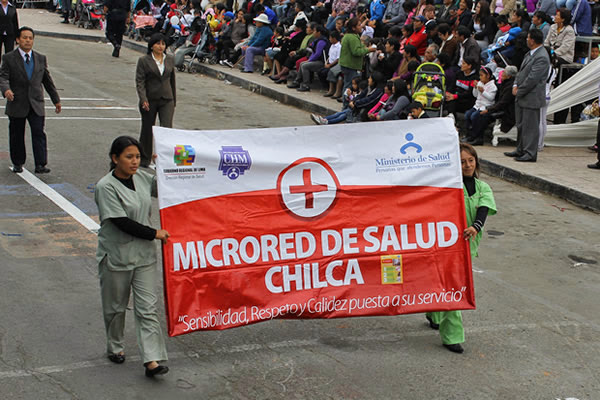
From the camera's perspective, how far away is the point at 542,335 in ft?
21.8

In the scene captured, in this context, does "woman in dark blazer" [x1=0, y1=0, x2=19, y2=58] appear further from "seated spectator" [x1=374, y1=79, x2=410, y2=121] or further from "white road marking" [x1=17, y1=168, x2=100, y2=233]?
"seated spectator" [x1=374, y1=79, x2=410, y2=121]

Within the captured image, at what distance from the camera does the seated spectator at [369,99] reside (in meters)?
15.1

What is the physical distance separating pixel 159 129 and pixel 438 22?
40.0ft

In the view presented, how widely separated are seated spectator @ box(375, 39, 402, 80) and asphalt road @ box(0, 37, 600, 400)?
6.93 m

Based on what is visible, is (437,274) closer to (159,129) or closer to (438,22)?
(159,129)

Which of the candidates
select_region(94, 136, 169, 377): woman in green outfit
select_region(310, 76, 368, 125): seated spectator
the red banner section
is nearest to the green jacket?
select_region(310, 76, 368, 125): seated spectator

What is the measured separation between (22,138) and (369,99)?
666 cm

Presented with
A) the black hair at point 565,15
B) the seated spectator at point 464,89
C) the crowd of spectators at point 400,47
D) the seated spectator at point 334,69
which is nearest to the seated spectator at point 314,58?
the crowd of spectators at point 400,47

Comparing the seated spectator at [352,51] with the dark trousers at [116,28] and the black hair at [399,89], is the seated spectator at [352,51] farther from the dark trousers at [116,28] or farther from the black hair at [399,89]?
the dark trousers at [116,28]

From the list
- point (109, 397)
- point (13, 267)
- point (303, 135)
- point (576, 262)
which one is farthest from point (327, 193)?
point (576, 262)

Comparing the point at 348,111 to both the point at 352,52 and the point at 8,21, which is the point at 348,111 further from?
the point at 8,21

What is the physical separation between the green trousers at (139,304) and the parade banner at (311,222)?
0.16 metres

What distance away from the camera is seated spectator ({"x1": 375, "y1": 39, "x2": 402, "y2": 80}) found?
16.2 meters

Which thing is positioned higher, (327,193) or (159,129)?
(159,129)
